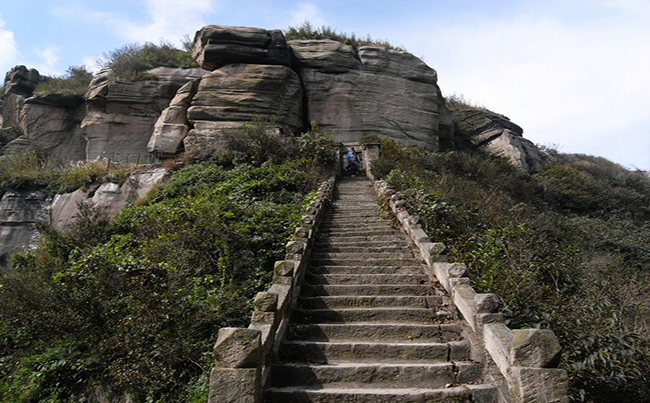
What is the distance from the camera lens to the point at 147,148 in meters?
20.3

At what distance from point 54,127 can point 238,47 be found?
1137cm

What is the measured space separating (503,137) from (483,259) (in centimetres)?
2330

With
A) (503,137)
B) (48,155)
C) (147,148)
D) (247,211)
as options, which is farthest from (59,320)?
(503,137)

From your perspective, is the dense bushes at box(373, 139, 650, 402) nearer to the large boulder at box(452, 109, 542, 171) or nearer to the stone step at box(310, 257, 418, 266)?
the stone step at box(310, 257, 418, 266)

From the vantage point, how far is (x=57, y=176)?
58.5ft

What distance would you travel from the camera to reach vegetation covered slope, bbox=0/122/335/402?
5730 millimetres

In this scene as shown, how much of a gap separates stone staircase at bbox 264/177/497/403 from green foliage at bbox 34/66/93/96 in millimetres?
22306

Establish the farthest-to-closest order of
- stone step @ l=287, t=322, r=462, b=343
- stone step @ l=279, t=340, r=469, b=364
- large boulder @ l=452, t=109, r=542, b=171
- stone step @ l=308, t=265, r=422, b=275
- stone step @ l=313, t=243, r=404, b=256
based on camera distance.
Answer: large boulder @ l=452, t=109, r=542, b=171 < stone step @ l=313, t=243, r=404, b=256 < stone step @ l=308, t=265, r=422, b=275 < stone step @ l=287, t=322, r=462, b=343 < stone step @ l=279, t=340, r=469, b=364

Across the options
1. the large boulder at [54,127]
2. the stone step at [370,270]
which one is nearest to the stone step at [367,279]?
the stone step at [370,270]

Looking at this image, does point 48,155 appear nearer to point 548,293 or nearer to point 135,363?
point 135,363

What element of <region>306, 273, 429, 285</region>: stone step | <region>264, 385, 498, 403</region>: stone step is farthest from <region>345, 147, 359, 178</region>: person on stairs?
<region>264, 385, 498, 403</region>: stone step

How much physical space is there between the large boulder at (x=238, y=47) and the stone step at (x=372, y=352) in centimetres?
1893

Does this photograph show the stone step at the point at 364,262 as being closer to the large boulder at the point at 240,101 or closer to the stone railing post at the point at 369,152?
the stone railing post at the point at 369,152

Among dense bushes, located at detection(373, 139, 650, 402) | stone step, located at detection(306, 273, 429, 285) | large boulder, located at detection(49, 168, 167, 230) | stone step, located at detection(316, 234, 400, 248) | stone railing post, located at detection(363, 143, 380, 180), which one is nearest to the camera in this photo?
dense bushes, located at detection(373, 139, 650, 402)
